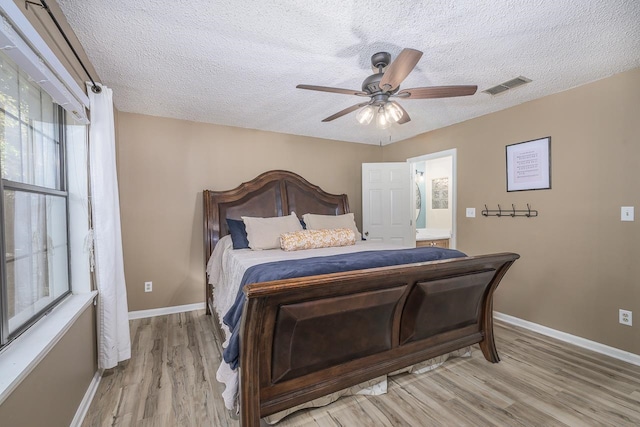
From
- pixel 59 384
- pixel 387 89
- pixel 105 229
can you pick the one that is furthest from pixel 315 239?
pixel 59 384

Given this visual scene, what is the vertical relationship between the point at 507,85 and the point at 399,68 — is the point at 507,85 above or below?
above

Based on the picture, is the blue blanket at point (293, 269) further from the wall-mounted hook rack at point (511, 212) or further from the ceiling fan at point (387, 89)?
the wall-mounted hook rack at point (511, 212)

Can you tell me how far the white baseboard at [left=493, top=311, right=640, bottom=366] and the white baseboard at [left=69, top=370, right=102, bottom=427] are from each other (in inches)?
151

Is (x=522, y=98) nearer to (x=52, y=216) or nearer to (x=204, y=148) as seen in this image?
(x=204, y=148)

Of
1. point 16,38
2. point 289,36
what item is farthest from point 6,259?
point 289,36

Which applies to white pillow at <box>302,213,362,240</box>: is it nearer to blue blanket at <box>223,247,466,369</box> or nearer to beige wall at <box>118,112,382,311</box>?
beige wall at <box>118,112,382,311</box>

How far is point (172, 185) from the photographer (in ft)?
11.5

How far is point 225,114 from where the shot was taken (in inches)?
132

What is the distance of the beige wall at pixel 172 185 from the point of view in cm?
329

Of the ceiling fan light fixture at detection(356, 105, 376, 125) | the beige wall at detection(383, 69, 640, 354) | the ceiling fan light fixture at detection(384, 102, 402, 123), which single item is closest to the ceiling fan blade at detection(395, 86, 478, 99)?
the ceiling fan light fixture at detection(384, 102, 402, 123)

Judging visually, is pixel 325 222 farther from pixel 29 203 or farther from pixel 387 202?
pixel 29 203

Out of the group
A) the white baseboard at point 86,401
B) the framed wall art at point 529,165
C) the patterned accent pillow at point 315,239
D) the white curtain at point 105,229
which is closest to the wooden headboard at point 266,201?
the patterned accent pillow at point 315,239

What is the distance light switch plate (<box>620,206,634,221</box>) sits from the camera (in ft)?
7.79

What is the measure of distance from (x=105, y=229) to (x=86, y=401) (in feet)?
3.58
